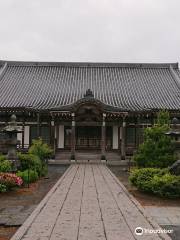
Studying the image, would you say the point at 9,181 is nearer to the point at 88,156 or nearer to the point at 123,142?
the point at 123,142

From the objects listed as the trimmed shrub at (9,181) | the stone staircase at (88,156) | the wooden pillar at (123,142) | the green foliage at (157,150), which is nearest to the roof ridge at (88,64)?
the wooden pillar at (123,142)

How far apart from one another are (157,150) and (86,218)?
11705 mm

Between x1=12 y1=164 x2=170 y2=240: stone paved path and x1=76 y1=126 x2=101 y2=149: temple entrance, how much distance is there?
20.8m

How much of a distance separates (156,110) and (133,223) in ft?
80.5

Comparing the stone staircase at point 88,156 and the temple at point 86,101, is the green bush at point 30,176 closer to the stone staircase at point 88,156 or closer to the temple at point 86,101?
the temple at point 86,101

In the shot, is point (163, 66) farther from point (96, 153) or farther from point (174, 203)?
point (174, 203)

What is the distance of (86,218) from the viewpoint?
30.5 feet

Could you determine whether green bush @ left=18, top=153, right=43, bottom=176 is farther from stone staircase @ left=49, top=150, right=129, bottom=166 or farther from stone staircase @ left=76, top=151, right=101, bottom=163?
stone staircase @ left=76, top=151, right=101, bottom=163

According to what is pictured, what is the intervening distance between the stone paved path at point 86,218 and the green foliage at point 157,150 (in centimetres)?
665

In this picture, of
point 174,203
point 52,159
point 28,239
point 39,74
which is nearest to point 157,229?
point 28,239

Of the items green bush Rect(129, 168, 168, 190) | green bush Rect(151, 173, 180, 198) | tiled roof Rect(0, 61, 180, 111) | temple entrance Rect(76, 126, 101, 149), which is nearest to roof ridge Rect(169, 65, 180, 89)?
tiled roof Rect(0, 61, 180, 111)

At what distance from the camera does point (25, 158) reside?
19.4m

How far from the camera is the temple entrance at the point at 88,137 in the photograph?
1379 inches

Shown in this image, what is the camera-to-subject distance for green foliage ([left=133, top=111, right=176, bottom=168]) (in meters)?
20.2
